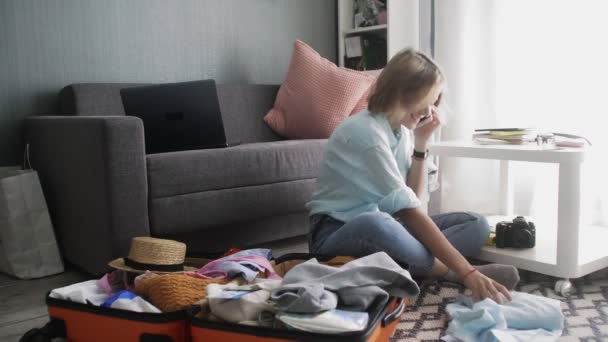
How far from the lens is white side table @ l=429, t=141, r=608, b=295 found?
1508 millimetres

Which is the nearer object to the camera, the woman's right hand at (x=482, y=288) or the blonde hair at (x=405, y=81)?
the woman's right hand at (x=482, y=288)

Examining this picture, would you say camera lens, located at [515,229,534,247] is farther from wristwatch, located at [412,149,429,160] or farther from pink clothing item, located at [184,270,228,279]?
pink clothing item, located at [184,270,228,279]

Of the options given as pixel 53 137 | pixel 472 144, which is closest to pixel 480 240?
pixel 472 144

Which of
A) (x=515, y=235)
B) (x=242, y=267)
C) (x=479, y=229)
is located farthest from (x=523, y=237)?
(x=242, y=267)

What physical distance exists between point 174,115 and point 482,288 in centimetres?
123

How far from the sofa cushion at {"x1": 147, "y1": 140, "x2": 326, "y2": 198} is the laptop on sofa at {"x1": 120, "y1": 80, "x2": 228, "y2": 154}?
0.18 meters

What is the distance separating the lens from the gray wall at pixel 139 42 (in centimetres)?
216

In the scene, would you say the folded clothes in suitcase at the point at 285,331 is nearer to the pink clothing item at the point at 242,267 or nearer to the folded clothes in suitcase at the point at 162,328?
the folded clothes in suitcase at the point at 162,328

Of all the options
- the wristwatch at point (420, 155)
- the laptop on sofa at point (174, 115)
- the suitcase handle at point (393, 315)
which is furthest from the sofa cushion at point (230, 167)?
the suitcase handle at point (393, 315)

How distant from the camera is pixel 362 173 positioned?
4.86 feet

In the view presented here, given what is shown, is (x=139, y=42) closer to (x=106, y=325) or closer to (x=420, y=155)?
(x=420, y=155)

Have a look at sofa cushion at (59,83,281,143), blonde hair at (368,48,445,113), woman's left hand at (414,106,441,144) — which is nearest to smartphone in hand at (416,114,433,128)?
woman's left hand at (414,106,441,144)

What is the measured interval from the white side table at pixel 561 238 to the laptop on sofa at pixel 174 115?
33.9 inches

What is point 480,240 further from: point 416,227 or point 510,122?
point 510,122
